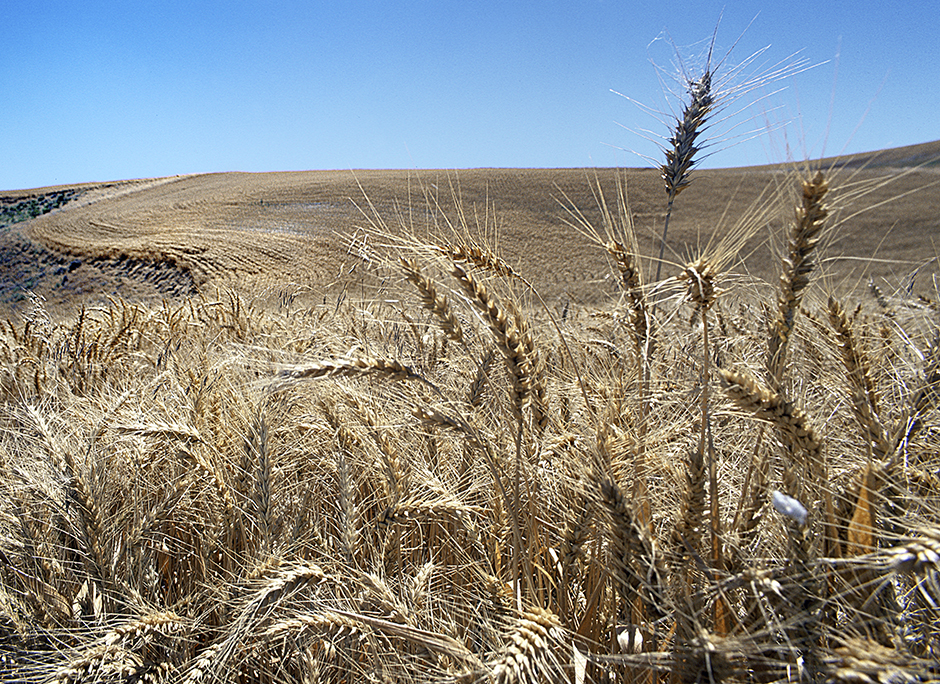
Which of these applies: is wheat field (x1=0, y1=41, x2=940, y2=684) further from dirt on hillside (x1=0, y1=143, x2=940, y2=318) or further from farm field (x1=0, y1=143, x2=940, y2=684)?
dirt on hillside (x1=0, y1=143, x2=940, y2=318)

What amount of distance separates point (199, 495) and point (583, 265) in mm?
31279

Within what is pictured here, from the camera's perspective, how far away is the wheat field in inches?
41.4

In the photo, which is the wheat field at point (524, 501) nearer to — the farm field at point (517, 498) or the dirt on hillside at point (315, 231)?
the farm field at point (517, 498)

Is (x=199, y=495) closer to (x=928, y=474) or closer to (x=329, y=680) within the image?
(x=329, y=680)

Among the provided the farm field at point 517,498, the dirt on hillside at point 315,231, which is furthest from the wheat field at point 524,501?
the dirt on hillside at point 315,231

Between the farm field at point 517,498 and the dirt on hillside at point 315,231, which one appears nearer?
the farm field at point 517,498

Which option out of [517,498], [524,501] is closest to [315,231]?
[524,501]

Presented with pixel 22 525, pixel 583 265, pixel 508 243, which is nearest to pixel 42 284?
pixel 508 243

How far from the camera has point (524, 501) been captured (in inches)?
63.1

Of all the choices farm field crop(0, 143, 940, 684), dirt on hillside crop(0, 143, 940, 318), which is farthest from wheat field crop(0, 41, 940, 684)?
dirt on hillside crop(0, 143, 940, 318)

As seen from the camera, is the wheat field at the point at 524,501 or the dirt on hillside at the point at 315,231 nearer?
the wheat field at the point at 524,501

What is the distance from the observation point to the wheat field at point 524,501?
105 cm

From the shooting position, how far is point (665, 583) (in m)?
1.08

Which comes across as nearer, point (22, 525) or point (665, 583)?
point (665, 583)
